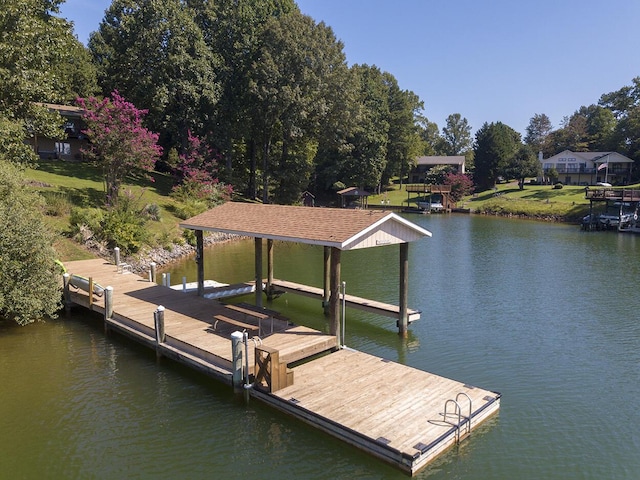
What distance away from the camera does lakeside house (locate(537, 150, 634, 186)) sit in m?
76.9

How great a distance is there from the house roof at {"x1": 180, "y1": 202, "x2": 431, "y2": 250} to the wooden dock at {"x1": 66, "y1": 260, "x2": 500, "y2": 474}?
262cm

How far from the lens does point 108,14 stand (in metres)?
43.1

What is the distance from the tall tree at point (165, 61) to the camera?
40.2 m

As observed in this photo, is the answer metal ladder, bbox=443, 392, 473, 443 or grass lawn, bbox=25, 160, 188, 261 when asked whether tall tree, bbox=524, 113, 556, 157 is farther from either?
metal ladder, bbox=443, 392, 473, 443

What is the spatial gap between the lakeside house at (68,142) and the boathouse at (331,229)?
35628 mm

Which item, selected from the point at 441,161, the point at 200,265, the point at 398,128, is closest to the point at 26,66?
the point at 200,265

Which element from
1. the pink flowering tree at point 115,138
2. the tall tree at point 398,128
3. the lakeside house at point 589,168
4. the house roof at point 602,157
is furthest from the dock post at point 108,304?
the house roof at point 602,157

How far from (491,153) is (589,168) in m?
16.5

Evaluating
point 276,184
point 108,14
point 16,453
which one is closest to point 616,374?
point 16,453

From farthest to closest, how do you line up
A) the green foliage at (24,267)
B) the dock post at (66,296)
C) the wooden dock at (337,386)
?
1. the dock post at (66,296)
2. the green foliage at (24,267)
3. the wooden dock at (337,386)

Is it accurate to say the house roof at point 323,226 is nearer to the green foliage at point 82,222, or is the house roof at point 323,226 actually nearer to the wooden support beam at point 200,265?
the wooden support beam at point 200,265

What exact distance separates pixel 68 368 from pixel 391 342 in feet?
31.1

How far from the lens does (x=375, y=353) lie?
1447 centimetres

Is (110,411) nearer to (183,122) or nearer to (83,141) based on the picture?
(183,122)
